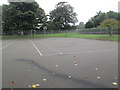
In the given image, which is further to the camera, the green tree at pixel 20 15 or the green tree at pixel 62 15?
the green tree at pixel 62 15

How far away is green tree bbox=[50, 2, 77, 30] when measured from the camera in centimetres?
6862

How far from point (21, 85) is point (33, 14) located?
3749 centimetres

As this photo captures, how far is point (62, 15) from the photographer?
69.1 metres

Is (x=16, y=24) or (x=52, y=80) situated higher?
(x=16, y=24)

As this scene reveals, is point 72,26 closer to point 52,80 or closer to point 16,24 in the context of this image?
point 16,24

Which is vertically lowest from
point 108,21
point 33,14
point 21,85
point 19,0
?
point 21,85

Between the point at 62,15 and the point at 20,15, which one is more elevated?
the point at 62,15

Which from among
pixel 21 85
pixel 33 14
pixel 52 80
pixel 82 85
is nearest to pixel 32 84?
pixel 21 85

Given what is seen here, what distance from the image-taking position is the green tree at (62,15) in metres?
68.6

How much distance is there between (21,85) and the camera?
3.96 m

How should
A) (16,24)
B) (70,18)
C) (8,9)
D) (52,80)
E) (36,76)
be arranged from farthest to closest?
1. (70,18)
2. (16,24)
3. (8,9)
4. (36,76)
5. (52,80)

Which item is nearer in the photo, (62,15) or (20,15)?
(20,15)

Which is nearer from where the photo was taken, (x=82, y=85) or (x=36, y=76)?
(x=82, y=85)

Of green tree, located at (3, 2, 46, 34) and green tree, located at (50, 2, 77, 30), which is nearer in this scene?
green tree, located at (3, 2, 46, 34)
